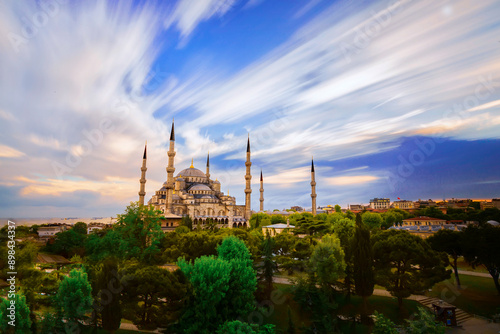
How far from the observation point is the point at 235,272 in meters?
17.6

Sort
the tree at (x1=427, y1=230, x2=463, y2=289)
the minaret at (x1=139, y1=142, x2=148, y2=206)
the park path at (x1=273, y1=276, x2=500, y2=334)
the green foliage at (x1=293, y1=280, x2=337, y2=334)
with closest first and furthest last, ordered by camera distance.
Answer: the green foliage at (x1=293, y1=280, x2=337, y2=334) → the park path at (x1=273, y1=276, x2=500, y2=334) → the tree at (x1=427, y1=230, x2=463, y2=289) → the minaret at (x1=139, y1=142, x2=148, y2=206)

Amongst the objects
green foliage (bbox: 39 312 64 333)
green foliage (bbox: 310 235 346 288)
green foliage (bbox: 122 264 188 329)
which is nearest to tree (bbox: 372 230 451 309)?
green foliage (bbox: 310 235 346 288)

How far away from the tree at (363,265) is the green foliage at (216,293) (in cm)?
785

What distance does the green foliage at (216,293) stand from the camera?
49.7 ft

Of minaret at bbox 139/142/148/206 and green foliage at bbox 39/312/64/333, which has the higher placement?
minaret at bbox 139/142/148/206

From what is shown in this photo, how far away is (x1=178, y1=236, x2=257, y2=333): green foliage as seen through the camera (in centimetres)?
1515

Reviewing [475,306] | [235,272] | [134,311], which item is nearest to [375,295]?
Result: [475,306]

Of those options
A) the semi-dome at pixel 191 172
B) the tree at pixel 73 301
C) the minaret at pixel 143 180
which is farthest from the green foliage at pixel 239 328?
the semi-dome at pixel 191 172

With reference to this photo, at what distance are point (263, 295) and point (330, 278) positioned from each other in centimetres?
614

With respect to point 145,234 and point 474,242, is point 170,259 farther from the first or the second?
point 474,242

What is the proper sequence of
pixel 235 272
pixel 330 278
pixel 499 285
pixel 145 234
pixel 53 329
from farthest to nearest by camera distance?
pixel 145 234 < pixel 499 285 < pixel 330 278 < pixel 235 272 < pixel 53 329

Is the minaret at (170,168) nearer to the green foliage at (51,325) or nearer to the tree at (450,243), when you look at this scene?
the green foliage at (51,325)

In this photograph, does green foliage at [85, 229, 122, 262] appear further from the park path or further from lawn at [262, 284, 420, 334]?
the park path

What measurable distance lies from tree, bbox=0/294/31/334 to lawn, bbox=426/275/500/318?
28679 mm
